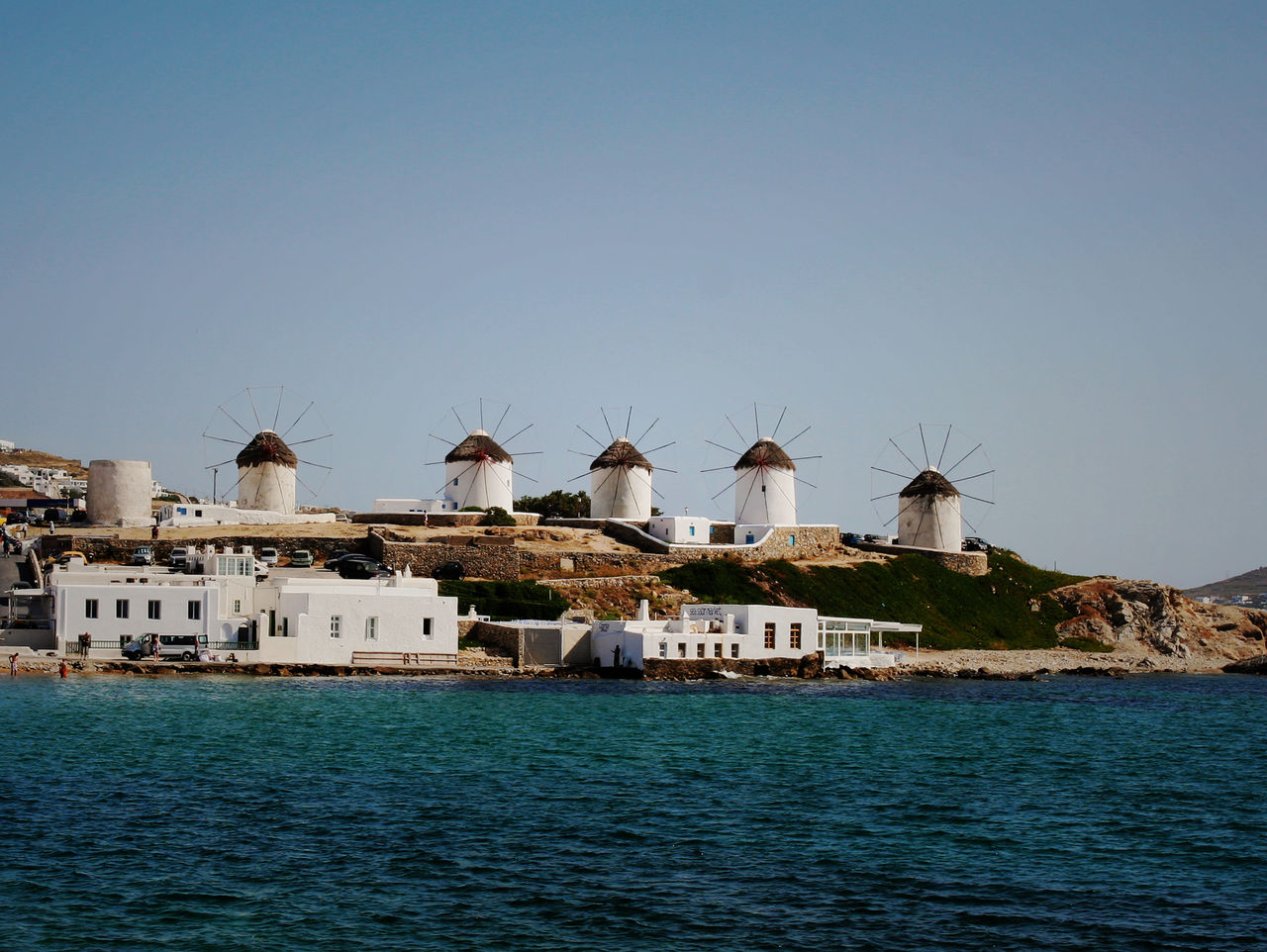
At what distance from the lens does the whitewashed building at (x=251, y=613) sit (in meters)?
48.6

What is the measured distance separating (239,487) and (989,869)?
211ft

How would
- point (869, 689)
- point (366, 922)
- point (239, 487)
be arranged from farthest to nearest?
point (239, 487), point (869, 689), point (366, 922)

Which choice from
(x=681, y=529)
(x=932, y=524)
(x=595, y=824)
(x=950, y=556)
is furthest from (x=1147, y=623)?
(x=595, y=824)

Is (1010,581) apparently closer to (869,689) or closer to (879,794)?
(869,689)

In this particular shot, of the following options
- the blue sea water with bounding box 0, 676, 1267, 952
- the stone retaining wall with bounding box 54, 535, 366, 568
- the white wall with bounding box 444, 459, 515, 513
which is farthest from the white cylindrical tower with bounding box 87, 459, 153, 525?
the blue sea water with bounding box 0, 676, 1267, 952

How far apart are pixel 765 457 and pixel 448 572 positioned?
29.2 metres

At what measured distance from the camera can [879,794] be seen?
30.2 metres

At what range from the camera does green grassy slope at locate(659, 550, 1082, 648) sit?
69.4 metres

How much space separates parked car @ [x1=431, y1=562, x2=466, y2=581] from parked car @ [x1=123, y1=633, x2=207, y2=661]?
51.0ft

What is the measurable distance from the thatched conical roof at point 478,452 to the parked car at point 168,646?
35332 millimetres

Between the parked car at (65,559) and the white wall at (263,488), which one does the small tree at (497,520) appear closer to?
the white wall at (263,488)

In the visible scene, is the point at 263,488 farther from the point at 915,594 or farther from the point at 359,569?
the point at 915,594

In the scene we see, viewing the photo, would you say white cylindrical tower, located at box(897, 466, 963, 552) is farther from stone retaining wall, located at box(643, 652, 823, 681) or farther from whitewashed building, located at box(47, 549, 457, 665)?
whitewashed building, located at box(47, 549, 457, 665)

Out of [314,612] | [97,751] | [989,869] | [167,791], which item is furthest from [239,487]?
[989,869]
